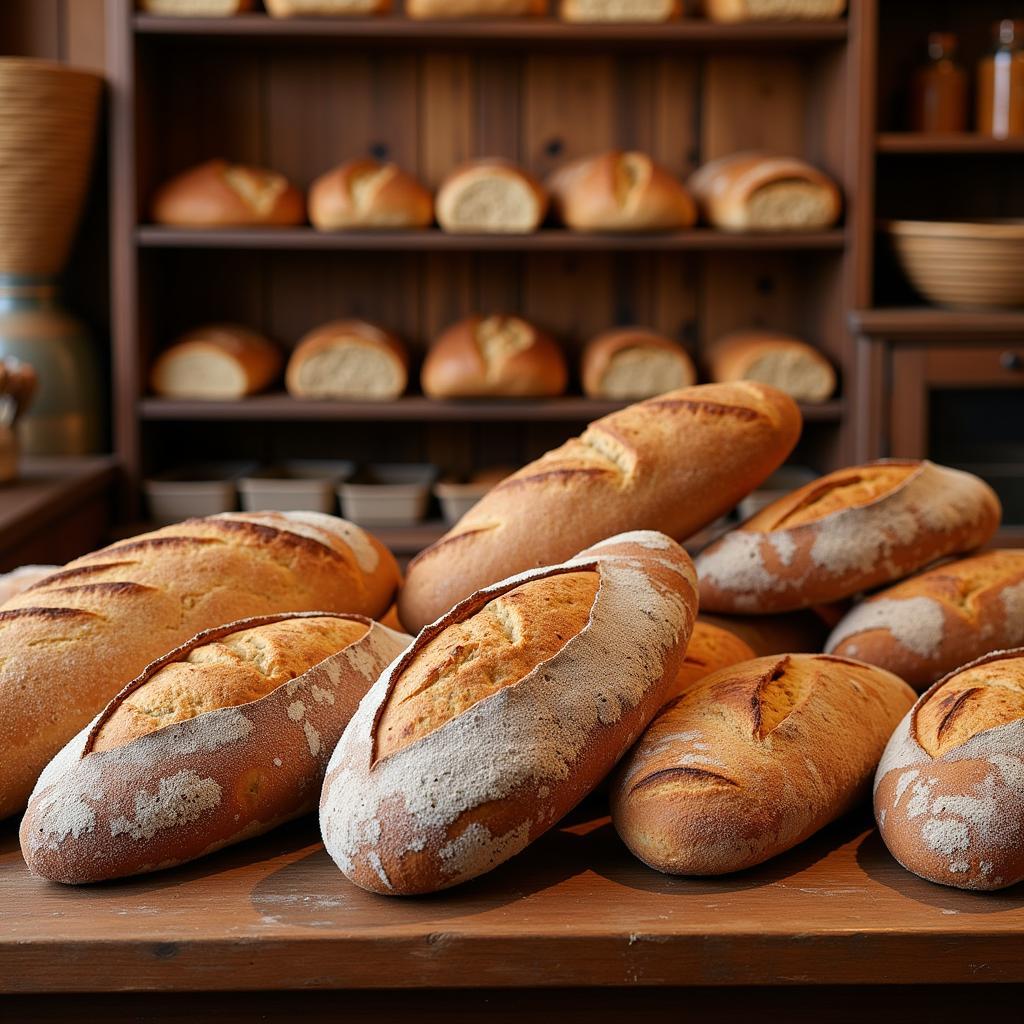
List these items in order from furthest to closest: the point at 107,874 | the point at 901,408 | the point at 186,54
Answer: the point at 186,54 < the point at 901,408 < the point at 107,874

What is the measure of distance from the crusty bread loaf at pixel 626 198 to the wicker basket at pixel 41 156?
1.00 meters

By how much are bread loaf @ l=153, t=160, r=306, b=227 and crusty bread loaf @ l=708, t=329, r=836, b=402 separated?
965 millimetres

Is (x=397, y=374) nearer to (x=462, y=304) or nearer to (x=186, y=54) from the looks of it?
(x=462, y=304)

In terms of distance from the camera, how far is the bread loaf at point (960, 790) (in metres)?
0.75

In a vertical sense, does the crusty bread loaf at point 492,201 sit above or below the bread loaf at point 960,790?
above

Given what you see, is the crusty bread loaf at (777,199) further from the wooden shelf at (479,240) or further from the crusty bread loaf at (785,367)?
the crusty bread loaf at (785,367)

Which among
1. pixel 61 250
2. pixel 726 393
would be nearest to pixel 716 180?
pixel 61 250

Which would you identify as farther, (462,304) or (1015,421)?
(462,304)

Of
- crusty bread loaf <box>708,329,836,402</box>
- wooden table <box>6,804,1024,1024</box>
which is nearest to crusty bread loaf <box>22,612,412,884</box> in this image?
wooden table <box>6,804,1024,1024</box>

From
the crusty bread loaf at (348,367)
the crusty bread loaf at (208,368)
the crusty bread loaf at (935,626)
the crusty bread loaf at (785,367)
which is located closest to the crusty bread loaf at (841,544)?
the crusty bread loaf at (935,626)

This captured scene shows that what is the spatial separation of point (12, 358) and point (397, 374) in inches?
30.6

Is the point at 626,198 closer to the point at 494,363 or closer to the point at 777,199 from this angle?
the point at 777,199

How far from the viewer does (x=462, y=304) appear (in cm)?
300

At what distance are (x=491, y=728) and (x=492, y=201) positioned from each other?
2.05 meters
